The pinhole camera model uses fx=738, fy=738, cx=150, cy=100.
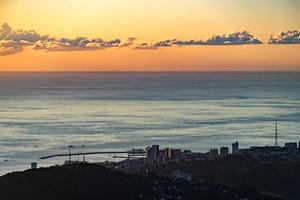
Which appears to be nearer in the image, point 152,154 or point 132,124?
point 152,154

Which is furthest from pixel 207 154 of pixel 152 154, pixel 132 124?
pixel 132 124

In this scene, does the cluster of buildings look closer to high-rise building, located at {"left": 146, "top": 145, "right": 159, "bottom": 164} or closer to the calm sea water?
high-rise building, located at {"left": 146, "top": 145, "right": 159, "bottom": 164}

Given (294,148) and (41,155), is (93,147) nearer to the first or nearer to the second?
(41,155)

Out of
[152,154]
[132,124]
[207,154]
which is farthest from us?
[132,124]

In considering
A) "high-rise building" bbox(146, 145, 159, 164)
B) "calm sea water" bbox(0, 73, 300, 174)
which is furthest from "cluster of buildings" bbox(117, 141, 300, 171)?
"calm sea water" bbox(0, 73, 300, 174)

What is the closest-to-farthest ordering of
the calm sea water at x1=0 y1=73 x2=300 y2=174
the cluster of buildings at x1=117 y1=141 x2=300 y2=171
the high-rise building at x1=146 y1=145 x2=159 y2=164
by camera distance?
the cluster of buildings at x1=117 y1=141 x2=300 y2=171 → the high-rise building at x1=146 y1=145 x2=159 y2=164 → the calm sea water at x1=0 y1=73 x2=300 y2=174

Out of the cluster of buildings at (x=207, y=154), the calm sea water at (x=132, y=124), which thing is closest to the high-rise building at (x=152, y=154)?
the cluster of buildings at (x=207, y=154)

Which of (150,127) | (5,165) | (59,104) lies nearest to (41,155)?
(5,165)

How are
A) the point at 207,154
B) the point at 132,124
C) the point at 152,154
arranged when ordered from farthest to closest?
the point at 132,124 → the point at 207,154 → the point at 152,154

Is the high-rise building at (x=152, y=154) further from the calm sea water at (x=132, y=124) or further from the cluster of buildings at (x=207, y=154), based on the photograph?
the calm sea water at (x=132, y=124)

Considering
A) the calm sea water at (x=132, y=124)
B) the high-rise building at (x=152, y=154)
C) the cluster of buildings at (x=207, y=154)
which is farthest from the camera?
→ the calm sea water at (x=132, y=124)

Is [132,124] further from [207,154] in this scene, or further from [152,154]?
[152,154]
